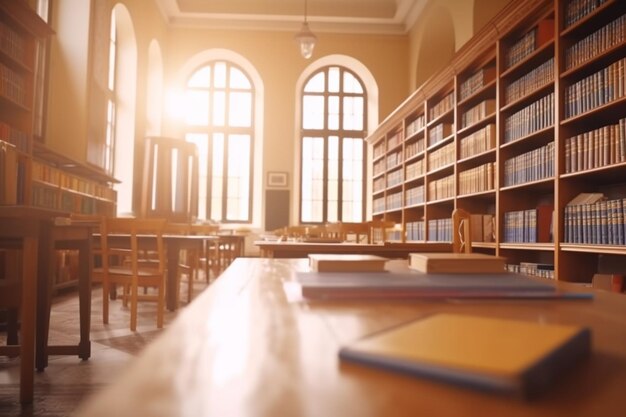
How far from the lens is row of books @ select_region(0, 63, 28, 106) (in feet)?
13.8

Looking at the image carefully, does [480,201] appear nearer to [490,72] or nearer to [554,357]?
[490,72]

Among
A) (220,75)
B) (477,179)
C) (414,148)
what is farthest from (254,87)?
(477,179)

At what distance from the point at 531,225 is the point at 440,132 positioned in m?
2.27

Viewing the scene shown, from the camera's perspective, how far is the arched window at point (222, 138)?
1083cm

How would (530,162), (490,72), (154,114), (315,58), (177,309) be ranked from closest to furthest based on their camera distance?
(530,162), (177,309), (490,72), (154,114), (315,58)

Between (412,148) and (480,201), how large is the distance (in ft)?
6.46

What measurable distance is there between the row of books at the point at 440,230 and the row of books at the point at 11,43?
4705mm

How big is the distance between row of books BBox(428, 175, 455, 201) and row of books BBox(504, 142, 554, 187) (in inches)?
48.3

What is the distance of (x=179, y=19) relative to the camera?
10.3 m

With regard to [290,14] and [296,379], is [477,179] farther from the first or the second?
[290,14]

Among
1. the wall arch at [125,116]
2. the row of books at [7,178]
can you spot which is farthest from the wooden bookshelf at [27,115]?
the wall arch at [125,116]

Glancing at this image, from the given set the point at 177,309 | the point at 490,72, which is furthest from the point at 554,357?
the point at 490,72

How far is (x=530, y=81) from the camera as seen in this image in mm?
3930

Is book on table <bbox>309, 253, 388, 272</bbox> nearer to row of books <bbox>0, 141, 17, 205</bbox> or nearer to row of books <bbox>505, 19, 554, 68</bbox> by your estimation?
row of books <bbox>0, 141, 17, 205</bbox>
